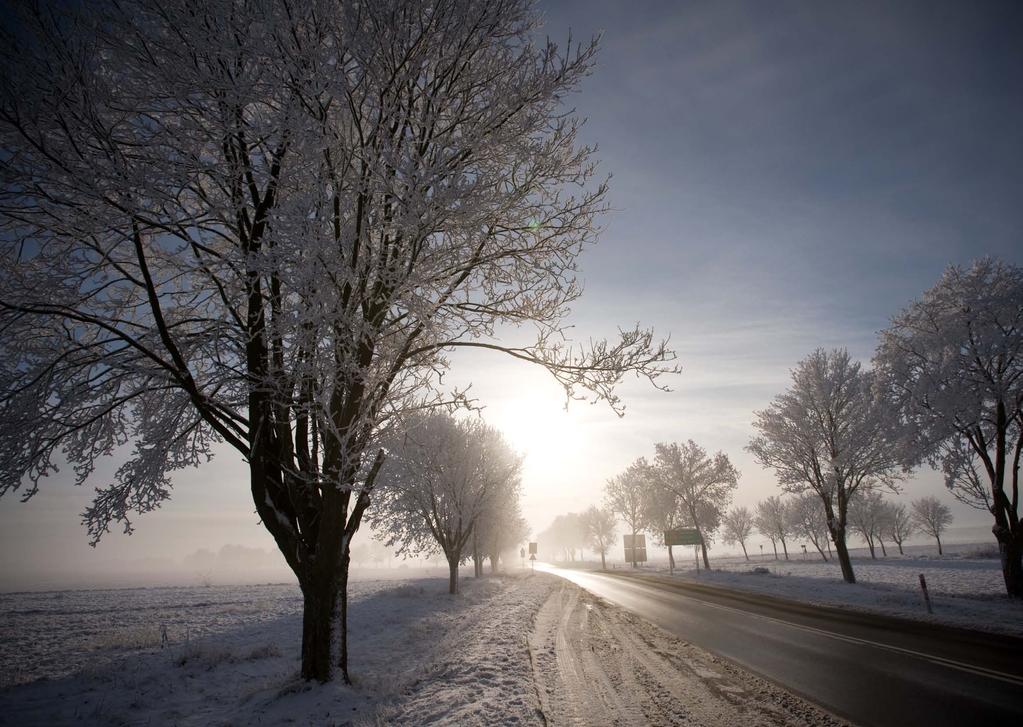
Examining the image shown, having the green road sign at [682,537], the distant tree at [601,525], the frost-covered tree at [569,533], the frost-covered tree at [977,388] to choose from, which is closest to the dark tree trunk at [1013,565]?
the frost-covered tree at [977,388]

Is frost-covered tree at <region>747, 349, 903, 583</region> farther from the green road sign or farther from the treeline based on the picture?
the green road sign

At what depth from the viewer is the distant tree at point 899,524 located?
63.1 metres

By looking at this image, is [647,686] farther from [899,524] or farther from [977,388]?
[899,524]

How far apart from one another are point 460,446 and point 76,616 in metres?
18.4

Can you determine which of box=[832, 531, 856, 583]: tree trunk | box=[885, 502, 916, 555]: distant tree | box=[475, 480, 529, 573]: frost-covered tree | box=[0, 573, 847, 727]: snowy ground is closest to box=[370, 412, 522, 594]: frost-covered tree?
box=[475, 480, 529, 573]: frost-covered tree

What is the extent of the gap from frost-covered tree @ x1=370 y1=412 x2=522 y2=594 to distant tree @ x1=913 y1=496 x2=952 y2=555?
2886 inches

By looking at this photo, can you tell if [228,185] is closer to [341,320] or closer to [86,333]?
[341,320]

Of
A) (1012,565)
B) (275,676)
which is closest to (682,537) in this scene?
(1012,565)

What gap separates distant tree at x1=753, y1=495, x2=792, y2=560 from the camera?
6944cm

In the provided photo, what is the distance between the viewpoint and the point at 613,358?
6223mm

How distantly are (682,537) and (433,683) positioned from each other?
3902cm

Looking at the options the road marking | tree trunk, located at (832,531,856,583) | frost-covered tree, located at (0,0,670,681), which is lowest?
tree trunk, located at (832,531,856,583)

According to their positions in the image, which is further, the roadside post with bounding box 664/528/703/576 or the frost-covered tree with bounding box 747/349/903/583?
the roadside post with bounding box 664/528/703/576

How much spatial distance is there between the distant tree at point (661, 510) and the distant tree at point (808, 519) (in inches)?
841
